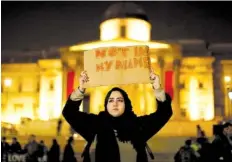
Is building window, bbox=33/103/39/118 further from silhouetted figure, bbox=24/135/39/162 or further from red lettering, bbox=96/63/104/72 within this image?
red lettering, bbox=96/63/104/72

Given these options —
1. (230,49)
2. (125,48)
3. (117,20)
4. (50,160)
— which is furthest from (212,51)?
(125,48)

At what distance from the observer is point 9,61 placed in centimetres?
4066

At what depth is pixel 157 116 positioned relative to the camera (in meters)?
4.40

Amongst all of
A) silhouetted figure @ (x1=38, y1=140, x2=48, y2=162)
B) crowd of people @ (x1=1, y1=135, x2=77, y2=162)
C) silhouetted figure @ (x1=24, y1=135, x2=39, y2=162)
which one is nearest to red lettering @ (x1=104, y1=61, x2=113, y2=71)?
crowd of people @ (x1=1, y1=135, x2=77, y2=162)

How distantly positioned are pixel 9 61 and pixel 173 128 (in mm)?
19025

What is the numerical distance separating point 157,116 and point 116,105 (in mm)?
427

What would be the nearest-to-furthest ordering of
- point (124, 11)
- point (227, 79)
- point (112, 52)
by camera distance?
point (112, 52) → point (124, 11) → point (227, 79)

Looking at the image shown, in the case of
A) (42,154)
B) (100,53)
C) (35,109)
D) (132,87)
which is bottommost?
(35,109)

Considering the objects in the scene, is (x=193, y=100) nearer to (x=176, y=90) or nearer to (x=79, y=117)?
(x=176, y=90)

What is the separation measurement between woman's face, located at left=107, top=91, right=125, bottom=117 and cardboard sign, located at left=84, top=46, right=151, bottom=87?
0.25 m

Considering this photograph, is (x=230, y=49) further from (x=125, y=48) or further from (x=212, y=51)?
(x=125, y=48)

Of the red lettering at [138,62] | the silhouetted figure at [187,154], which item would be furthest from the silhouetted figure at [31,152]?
the red lettering at [138,62]

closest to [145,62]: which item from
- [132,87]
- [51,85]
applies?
[132,87]

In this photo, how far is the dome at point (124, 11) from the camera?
1348 inches
